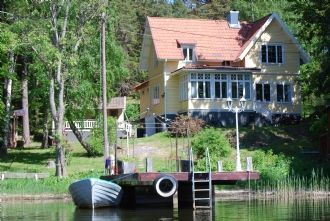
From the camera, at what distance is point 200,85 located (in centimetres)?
5106

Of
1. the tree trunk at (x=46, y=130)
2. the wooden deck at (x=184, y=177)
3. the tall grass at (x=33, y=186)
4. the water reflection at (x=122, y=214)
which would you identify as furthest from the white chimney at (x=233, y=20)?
the water reflection at (x=122, y=214)

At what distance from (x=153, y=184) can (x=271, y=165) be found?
11882 millimetres

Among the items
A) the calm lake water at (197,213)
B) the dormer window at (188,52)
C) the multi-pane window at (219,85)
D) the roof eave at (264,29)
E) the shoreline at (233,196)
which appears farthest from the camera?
the dormer window at (188,52)

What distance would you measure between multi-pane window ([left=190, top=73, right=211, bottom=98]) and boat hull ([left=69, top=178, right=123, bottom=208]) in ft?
A: 74.9

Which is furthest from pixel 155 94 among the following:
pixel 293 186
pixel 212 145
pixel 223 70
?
pixel 293 186

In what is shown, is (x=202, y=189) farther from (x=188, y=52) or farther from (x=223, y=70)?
(x=188, y=52)

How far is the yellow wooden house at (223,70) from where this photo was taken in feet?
168

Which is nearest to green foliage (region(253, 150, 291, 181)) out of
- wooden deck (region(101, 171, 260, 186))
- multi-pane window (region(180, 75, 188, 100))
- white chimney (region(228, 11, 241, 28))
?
wooden deck (region(101, 171, 260, 186))

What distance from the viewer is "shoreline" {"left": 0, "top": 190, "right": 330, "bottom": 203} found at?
30922 mm

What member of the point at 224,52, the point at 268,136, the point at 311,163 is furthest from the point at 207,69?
the point at 311,163

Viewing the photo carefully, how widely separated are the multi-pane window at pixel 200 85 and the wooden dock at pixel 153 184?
68.1 ft

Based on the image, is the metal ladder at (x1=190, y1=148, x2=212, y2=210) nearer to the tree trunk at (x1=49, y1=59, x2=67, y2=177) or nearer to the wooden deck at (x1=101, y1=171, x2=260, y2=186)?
the wooden deck at (x1=101, y1=171, x2=260, y2=186)

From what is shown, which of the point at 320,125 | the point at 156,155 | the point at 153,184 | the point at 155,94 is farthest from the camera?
the point at 155,94

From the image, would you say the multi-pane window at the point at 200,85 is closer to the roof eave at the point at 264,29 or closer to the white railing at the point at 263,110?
the roof eave at the point at 264,29
